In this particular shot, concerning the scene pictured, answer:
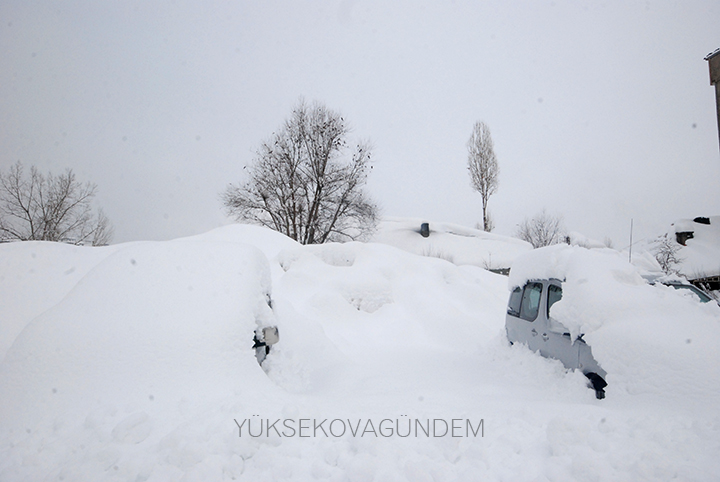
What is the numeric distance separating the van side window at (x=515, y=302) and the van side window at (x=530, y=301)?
0.41ft

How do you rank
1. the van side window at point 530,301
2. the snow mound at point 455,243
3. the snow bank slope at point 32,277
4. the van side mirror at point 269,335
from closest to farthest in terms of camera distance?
the van side mirror at point 269,335
the van side window at point 530,301
the snow bank slope at point 32,277
the snow mound at point 455,243

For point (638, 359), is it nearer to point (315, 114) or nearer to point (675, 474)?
point (675, 474)

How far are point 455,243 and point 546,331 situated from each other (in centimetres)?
1978

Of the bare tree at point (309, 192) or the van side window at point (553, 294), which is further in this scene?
the bare tree at point (309, 192)

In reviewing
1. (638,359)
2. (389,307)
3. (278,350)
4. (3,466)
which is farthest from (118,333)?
(389,307)

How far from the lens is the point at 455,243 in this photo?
938 inches

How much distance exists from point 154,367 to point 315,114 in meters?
22.2

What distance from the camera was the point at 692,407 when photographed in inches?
98.2

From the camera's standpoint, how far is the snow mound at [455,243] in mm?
21375

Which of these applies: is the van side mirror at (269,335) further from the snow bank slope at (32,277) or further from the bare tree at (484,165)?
the bare tree at (484,165)

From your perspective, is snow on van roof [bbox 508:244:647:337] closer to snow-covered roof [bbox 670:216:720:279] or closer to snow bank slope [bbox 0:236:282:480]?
snow bank slope [bbox 0:236:282:480]

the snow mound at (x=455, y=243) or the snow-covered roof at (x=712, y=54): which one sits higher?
the snow-covered roof at (x=712, y=54)
